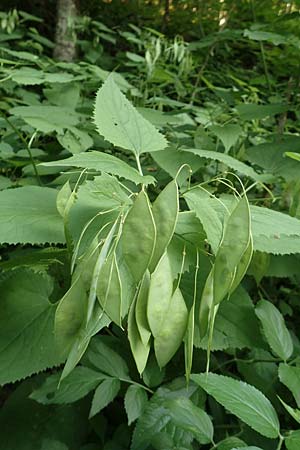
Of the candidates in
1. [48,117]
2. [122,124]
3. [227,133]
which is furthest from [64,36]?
[122,124]

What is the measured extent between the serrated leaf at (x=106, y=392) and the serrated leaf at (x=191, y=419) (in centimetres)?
12

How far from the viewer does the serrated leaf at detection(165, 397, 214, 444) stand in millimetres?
663

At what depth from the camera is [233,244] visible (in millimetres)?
470

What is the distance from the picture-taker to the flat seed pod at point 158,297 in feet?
1.56

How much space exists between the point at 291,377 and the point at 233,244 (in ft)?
1.21

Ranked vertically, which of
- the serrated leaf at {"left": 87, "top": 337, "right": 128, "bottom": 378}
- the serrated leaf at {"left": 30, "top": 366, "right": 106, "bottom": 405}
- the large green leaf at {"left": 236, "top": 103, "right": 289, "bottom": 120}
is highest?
the large green leaf at {"left": 236, "top": 103, "right": 289, "bottom": 120}

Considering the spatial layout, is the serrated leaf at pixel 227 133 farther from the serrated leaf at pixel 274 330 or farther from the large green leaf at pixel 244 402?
the large green leaf at pixel 244 402

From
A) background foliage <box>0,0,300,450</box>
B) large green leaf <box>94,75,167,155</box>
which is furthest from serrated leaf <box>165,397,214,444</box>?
large green leaf <box>94,75,167,155</box>

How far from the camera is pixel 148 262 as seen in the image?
18.0 inches

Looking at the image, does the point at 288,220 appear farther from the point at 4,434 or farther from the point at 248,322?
the point at 4,434

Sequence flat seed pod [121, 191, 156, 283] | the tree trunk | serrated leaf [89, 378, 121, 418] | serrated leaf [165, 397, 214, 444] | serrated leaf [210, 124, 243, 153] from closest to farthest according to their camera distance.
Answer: flat seed pod [121, 191, 156, 283] → serrated leaf [165, 397, 214, 444] → serrated leaf [89, 378, 121, 418] → serrated leaf [210, 124, 243, 153] → the tree trunk

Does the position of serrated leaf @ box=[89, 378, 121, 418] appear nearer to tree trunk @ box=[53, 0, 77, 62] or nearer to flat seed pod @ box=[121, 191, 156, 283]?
flat seed pod @ box=[121, 191, 156, 283]

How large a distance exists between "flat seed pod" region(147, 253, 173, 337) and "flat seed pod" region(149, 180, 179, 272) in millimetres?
25

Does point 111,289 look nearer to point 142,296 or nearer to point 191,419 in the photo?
point 142,296
